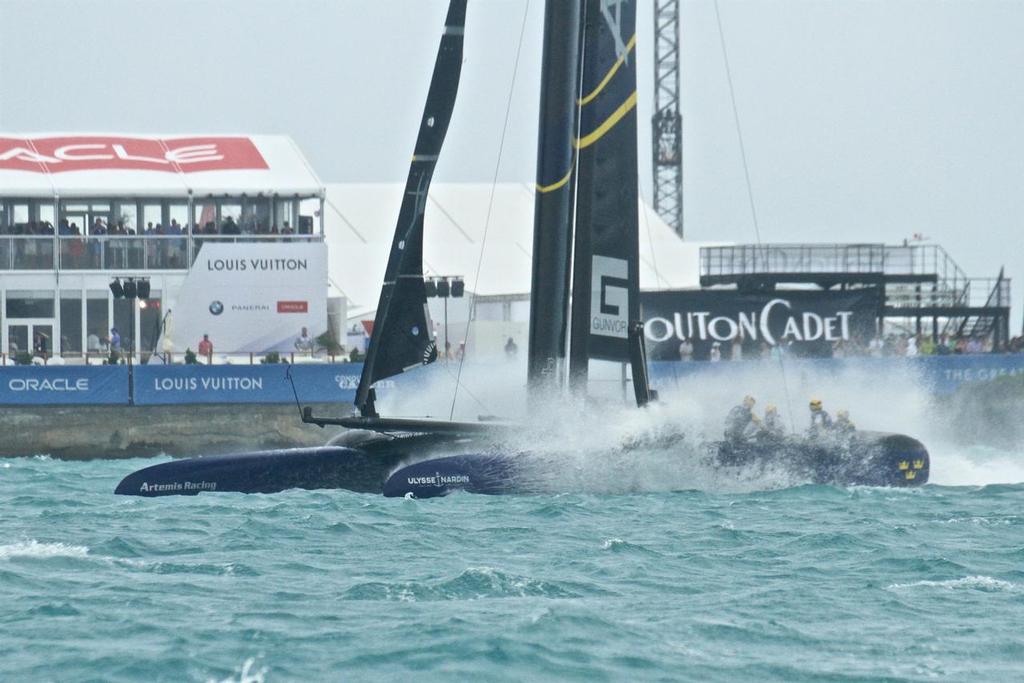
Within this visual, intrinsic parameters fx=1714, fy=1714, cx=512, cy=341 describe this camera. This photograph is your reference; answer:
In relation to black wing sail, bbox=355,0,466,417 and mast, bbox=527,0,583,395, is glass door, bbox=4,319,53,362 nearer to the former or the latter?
black wing sail, bbox=355,0,466,417

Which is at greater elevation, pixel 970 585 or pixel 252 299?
pixel 252 299

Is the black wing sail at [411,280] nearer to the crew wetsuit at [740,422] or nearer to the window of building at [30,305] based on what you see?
the crew wetsuit at [740,422]

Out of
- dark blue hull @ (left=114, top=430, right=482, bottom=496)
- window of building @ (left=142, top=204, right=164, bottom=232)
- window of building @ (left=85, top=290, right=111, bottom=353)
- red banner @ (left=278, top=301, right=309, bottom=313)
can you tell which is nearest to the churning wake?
dark blue hull @ (left=114, top=430, right=482, bottom=496)

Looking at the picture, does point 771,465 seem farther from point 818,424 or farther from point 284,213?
point 284,213

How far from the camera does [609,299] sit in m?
22.7

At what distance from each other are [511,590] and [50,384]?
79.8 feet

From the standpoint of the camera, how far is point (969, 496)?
2095 cm

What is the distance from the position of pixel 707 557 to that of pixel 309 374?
2246 centimetres

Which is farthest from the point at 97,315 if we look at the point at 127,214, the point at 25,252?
the point at 127,214

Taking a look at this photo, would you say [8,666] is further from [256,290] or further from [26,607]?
[256,290]

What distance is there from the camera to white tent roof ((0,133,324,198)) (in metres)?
41.0

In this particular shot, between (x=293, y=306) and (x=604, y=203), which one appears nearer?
(x=604, y=203)

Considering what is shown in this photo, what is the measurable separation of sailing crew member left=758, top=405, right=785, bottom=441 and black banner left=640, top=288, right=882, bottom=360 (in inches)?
696

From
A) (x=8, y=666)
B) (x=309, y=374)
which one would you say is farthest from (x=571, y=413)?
(x=309, y=374)
